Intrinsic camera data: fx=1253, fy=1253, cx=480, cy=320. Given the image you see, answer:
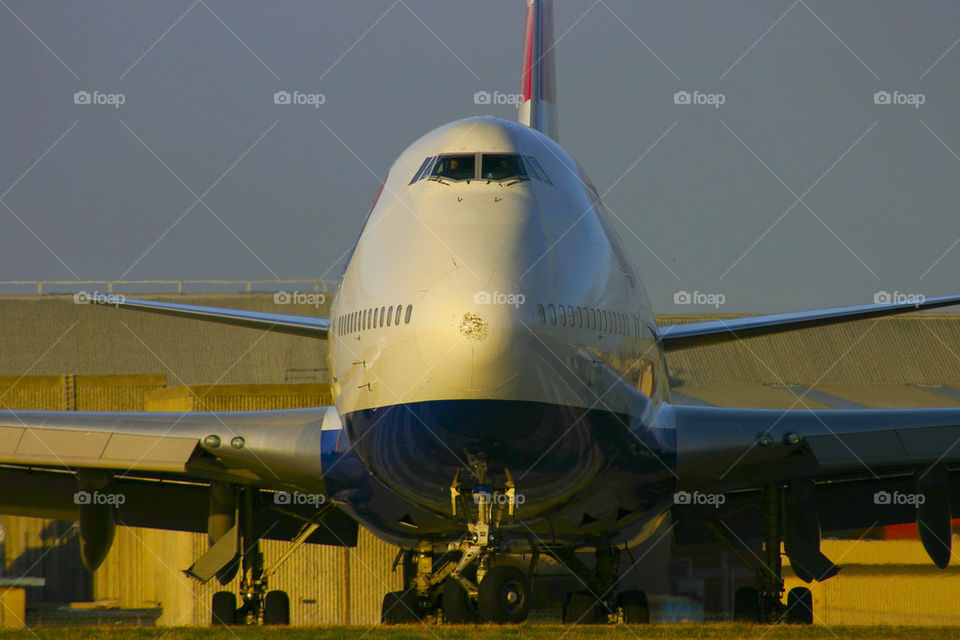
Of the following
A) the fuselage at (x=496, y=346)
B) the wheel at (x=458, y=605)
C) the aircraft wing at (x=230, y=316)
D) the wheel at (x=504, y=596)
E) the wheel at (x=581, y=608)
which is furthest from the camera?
the wheel at (x=581, y=608)

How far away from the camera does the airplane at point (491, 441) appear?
1175cm

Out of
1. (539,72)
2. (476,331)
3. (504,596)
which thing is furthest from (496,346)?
(539,72)

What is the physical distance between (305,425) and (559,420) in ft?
14.7

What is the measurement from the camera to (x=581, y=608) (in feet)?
57.2

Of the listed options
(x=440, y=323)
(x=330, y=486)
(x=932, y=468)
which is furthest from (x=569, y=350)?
(x=932, y=468)

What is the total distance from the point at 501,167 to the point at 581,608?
704 cm

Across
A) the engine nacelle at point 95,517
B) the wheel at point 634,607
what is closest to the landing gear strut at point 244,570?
the engine nacelle at point 95,517

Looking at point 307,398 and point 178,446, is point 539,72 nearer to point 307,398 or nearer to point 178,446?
point 307,398

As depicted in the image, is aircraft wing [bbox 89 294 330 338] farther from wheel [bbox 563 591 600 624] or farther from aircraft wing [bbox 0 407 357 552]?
wheel [bbox 563 591 600 624]

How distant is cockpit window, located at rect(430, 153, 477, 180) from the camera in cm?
1338

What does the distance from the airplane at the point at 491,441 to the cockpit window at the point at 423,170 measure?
0.08 ft

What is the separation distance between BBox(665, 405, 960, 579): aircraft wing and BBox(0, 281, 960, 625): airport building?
2.87 meters

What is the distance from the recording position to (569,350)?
12039 mm

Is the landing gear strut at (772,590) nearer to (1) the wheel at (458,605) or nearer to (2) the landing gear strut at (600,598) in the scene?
(2) the landing gear strut at (600,598)
